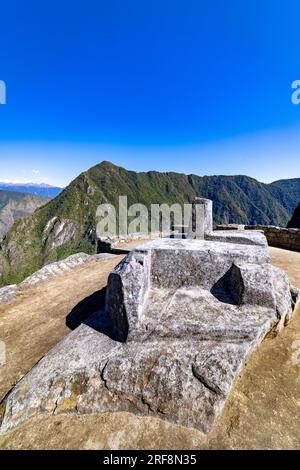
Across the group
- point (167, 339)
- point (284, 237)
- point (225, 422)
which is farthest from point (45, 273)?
point (284, 237)

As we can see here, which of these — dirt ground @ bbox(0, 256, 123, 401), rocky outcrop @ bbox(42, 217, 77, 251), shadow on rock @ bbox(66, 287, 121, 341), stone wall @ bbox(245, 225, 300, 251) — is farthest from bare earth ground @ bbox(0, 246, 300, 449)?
rocky outcrop @ bbox(42, 217, 77, 251)

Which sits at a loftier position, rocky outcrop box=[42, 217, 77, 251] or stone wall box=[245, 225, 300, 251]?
stone wall box=[245, 225, 300, 251]

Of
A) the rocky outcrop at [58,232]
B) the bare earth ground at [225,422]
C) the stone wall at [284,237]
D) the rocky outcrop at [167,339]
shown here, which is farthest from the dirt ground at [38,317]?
the rocky outcrop at [58,232]

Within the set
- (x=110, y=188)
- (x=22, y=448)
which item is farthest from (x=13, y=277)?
(x=22, y=448)

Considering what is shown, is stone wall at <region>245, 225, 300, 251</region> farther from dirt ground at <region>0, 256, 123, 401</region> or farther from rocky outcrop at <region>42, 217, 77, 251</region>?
rocky outcrop at <region>42, 217, 77, 251</region>

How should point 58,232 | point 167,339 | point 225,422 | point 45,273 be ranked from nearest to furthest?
point 225,422 → point 167,339 → point 45,273 → point 58,232

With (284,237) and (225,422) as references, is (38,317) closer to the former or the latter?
(225,422)

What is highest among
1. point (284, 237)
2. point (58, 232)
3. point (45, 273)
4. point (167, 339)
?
point (284, 237)
